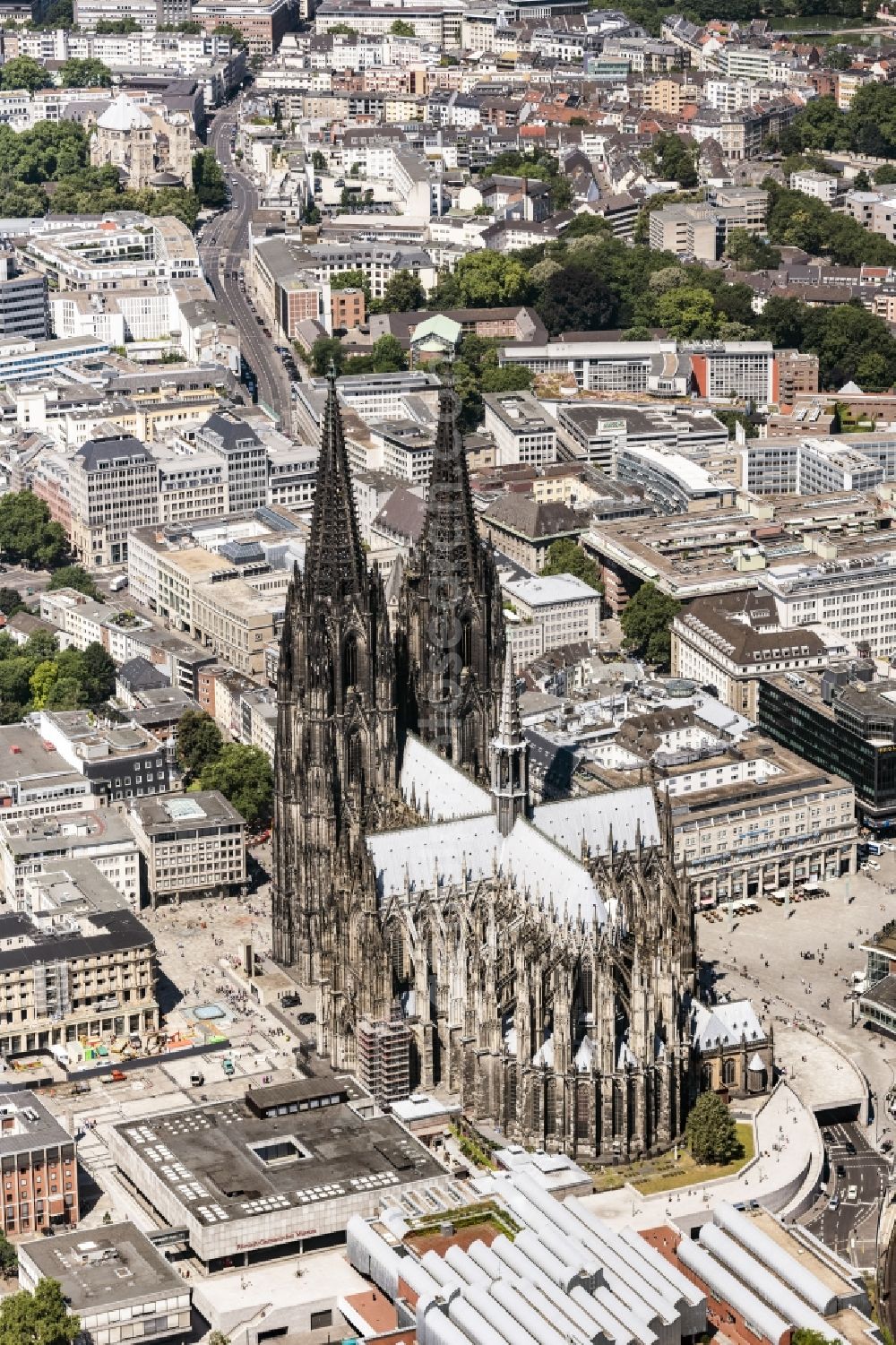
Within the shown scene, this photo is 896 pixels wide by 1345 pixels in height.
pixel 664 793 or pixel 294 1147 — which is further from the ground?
pixel 664 793

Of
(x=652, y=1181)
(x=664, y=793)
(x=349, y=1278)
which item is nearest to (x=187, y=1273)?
(x=349, y=1278)

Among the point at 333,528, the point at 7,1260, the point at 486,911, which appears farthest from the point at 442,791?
the point at 7,1260

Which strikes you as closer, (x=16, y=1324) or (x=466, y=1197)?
(x=16, y=1324)

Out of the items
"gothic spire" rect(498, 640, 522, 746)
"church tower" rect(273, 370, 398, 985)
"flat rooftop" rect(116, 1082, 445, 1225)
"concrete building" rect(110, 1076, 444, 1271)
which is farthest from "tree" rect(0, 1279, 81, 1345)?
"gothic spire" rect(498, 640, 522, 746)

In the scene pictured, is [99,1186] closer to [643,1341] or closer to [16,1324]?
[16,1324]

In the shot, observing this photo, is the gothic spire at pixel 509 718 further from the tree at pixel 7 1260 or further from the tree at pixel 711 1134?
the tree at pixel 7 1260

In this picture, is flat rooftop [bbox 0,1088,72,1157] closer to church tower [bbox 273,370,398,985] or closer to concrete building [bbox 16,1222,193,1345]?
concrete building [bbox 16,1222,193,1345]

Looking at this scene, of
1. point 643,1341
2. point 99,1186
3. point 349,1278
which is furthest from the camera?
point 99,1186

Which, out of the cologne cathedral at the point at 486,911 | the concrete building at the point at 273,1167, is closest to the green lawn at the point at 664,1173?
the cologne cathedral at the point at 486,911
